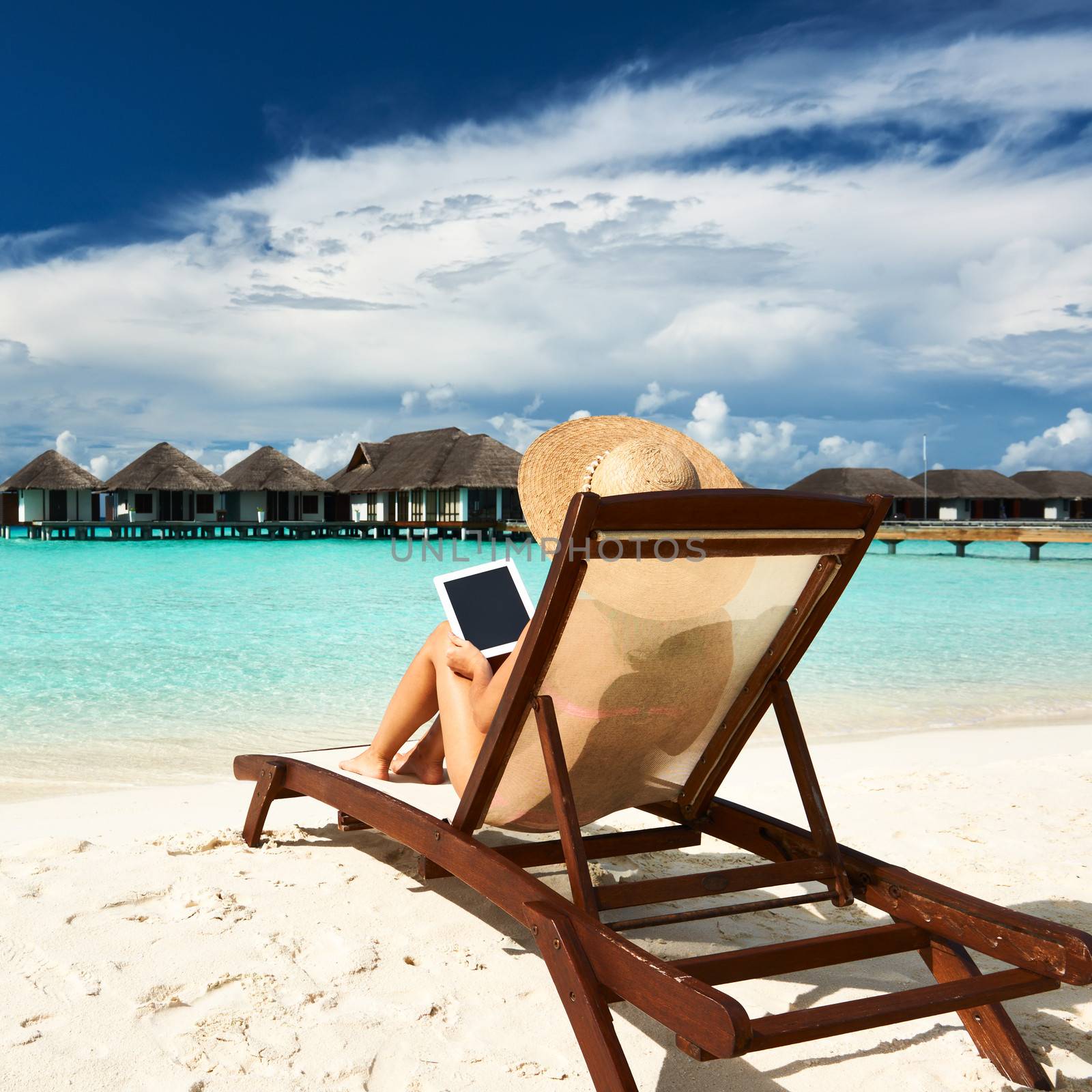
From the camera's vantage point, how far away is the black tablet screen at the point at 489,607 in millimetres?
2291

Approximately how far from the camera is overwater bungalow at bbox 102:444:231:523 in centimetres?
3375

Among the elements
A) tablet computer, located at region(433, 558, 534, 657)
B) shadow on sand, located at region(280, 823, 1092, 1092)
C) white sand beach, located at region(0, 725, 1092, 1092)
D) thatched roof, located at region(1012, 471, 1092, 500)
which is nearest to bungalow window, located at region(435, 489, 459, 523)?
thatched roof, located at region(1012, 471, 1092, 500)

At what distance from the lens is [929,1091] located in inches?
61.5

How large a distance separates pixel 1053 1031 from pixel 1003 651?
833 centimetres

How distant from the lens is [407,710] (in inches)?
94.2

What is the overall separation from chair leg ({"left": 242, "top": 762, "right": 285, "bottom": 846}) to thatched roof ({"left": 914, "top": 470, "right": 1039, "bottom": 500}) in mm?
41421

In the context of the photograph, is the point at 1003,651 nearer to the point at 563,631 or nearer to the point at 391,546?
the point at 563,631

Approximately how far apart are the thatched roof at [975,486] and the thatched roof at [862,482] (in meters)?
0.94

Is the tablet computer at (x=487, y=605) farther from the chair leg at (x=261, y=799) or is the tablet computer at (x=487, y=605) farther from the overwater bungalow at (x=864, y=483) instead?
the overwater bungalow at (x=864, y=483)

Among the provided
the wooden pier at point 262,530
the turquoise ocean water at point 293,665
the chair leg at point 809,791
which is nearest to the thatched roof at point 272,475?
the wooden pier at point 262,530

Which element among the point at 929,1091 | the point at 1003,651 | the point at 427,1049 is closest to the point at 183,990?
the point at 427,1049

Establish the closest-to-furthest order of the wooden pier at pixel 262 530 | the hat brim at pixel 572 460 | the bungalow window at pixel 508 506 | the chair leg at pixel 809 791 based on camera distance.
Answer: the chair leg at pixel 809 791, the hat brim at pixel 572 460, the bungalow window at pixel 508 506, the wooden pier at pixel 262 530

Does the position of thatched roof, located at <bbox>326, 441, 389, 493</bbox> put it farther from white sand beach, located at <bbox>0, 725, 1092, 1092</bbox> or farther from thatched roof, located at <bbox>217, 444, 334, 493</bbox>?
white sand beach, located at <bbox>0, 725, 1092, 1092</bbox>

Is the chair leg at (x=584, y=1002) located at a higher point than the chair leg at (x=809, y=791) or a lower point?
lower
